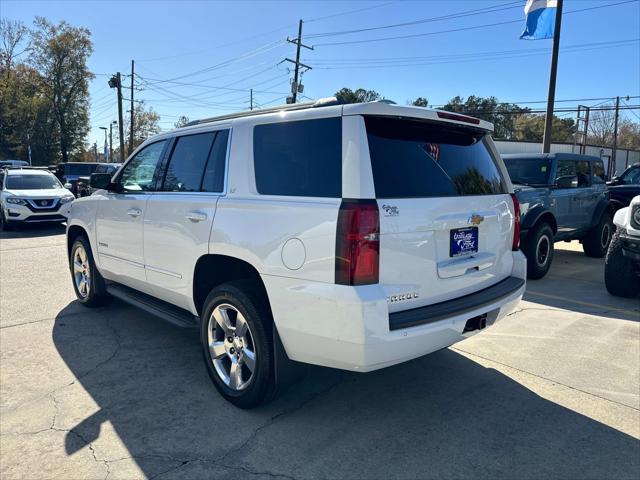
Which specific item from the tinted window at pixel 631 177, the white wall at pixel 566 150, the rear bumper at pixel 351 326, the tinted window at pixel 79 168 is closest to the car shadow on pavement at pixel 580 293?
the tinted window at pixel 631 177

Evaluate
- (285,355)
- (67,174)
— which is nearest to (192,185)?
(285,355)

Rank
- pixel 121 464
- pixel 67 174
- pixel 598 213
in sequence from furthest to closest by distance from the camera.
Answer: pixel 67 174 → pixel 598 213 → pixel 121 464

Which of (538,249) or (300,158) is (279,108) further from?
(538,249)

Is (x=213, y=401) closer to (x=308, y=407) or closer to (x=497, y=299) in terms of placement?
(x=308, y=407)

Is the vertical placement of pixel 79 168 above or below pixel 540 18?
below

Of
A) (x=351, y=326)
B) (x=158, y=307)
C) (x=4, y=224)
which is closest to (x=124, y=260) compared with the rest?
(x=158, y=307)

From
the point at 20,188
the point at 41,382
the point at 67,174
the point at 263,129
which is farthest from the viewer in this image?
the point at 67,174

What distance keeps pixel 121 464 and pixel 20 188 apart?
13.7 m

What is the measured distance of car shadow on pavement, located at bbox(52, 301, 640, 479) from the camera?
2.74 meters

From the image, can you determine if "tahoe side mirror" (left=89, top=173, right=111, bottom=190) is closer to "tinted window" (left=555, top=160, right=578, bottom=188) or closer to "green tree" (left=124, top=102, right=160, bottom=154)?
"tinted window" (left=555, top=160, right=578, bottom=188)

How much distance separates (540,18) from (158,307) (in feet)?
49.3

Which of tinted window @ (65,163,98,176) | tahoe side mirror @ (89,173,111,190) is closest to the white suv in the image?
tinted window @ (65,163,98,176)

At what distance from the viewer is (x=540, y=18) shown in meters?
14.6

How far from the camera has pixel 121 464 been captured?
2.76 meters
